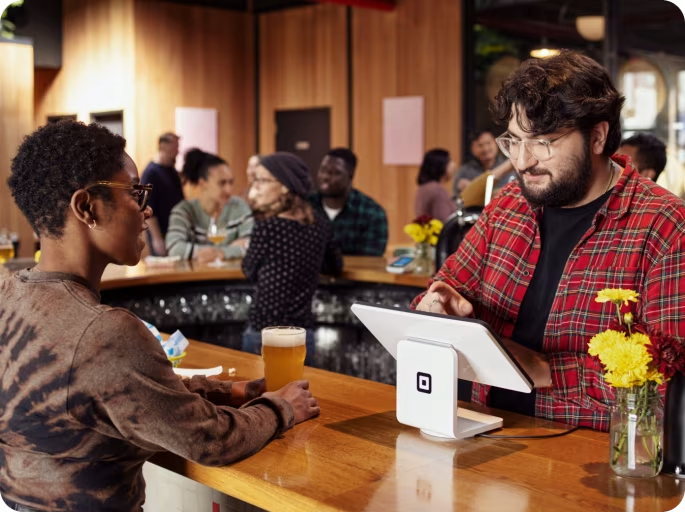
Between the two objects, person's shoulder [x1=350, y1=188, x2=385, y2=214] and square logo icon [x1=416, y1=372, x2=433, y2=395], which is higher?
person's shoulder [x1=350, y1=188, x2=385, y2=214]

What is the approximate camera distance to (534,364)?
7.14ft

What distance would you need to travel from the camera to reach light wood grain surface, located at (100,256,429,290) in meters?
4.47

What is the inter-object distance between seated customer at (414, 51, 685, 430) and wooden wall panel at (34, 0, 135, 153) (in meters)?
8.12

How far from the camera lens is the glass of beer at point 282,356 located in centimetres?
222

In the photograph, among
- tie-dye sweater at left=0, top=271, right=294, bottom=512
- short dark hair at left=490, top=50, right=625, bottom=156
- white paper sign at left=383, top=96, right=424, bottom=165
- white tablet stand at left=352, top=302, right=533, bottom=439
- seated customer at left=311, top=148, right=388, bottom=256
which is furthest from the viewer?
white paper sign at left=383, top=96, right=424, bottom=165

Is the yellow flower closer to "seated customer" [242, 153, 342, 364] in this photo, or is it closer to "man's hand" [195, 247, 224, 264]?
"seated customer" [242, 153, 342, 364]

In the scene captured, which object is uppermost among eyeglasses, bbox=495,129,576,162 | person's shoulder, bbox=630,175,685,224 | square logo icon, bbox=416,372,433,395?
eyeglasses, bbox=495,129,576,162

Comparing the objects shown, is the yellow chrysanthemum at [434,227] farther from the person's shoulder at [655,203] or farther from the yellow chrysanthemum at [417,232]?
the person's shoulder at [655,203]

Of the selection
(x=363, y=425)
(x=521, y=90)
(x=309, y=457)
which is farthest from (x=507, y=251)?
(x=309, y=457)

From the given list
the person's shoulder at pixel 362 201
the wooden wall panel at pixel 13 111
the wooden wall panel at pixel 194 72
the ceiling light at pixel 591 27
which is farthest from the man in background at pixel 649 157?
the wooden wall panel at pixel 194 72

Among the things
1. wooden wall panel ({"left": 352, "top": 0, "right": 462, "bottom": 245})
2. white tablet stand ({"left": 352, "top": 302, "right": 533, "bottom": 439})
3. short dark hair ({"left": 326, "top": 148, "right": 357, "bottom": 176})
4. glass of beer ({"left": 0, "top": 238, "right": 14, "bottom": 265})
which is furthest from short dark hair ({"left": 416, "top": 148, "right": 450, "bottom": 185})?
white tablet stand ({"left": 352, "top": 302, "right": 533, "bottom": 439})

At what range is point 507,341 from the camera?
227 cm

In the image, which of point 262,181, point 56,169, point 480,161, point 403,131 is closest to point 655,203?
point 56,169

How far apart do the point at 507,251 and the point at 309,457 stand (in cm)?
88
